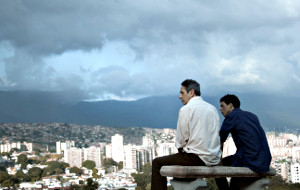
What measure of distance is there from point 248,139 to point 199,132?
49cm

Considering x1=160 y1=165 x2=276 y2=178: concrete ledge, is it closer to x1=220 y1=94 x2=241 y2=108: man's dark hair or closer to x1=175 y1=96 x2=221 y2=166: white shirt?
x1=175 y1=96 x2=221 y2=166: white shirt

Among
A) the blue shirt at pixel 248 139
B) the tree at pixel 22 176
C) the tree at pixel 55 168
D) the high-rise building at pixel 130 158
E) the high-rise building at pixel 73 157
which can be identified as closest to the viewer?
the blue shirt at pixel 248 139

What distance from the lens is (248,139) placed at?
3234mm

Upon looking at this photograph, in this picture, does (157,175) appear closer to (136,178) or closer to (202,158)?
(202,158)

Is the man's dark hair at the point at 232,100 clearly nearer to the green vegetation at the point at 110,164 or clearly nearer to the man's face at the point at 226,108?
the man's face at the point at 226,108

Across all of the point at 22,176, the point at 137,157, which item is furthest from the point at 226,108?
the point at 137,157

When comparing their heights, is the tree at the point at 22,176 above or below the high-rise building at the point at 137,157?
below

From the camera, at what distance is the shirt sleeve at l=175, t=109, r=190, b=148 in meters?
2.97

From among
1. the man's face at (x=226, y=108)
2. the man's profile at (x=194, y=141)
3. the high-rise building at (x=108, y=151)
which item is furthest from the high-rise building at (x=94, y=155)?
the man's profile at (x=194, y=141)

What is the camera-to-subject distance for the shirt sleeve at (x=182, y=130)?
2969 millimetres

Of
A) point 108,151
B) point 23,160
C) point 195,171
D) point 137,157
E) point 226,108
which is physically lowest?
point 137,157

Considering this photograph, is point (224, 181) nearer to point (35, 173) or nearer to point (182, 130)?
point (182, 130)

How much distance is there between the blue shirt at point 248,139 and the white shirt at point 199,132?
0.27m

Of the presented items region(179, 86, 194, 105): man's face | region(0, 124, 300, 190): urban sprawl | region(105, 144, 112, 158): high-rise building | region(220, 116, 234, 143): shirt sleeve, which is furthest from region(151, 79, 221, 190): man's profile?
region(105, 144, 112, 158): high-rise building
